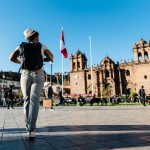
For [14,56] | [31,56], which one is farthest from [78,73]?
[31,56]

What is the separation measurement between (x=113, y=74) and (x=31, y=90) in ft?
247

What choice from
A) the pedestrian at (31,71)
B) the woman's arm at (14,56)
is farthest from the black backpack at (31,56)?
the woman's arm at (14,56)

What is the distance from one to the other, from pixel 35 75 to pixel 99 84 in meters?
76.5

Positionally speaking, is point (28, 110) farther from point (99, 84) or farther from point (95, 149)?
point (99, 84)

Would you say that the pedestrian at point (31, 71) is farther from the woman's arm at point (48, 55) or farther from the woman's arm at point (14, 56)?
the woman's arm at point (48, 55)

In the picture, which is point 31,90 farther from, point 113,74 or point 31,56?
point 113,74

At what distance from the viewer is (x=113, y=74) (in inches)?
3095

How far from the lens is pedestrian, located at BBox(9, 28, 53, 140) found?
438 centimetres

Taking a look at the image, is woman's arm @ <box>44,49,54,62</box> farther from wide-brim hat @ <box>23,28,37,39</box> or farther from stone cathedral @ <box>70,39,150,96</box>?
stone cathedral @ <box>70,39,150,96</box>

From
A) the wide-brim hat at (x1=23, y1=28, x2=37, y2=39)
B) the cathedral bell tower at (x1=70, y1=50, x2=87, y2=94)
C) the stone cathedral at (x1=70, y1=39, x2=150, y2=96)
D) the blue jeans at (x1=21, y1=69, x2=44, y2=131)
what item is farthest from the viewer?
the cathedral bell tower at (x1=70, y1=50, x2=87, y2=94)

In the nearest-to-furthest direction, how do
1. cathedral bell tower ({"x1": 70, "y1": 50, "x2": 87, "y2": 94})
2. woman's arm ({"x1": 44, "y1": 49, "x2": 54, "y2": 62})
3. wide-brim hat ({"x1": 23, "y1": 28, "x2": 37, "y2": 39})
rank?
wide-brim hat ({"x1": 23, "y1": 28, "x2": 37, "y2": 39}), woman's arm ({"x1": 44, "y1": 49, "x2": 54, "y2": 62}), cathedral bell tower ({"x1": 70, "y1": 50, "x2": 87, "y2": 94})

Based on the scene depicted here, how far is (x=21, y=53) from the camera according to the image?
4.49 m

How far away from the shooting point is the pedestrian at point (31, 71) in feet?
14.4

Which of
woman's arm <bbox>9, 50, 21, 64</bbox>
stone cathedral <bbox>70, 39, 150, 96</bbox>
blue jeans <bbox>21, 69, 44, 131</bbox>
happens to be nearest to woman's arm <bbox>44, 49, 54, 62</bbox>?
blue jeans <bbox>21, 69, 44, 131</bbox>
